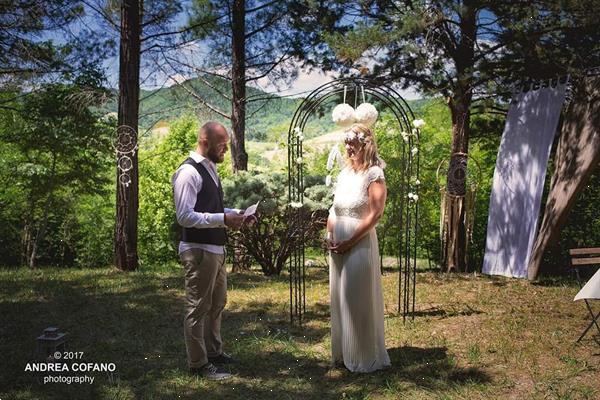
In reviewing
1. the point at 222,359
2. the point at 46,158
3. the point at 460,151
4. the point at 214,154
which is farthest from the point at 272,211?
the point at 46,158

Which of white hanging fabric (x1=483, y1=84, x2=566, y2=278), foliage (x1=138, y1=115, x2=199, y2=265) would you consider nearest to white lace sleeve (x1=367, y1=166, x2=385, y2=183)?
white hanging fabric (x1=483, y1=84, x2=566, y2=278)

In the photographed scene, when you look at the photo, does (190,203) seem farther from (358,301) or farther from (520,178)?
(520,178)

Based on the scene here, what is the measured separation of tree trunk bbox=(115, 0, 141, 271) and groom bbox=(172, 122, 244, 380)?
538 centimetres

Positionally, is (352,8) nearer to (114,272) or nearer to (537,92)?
(537,92)

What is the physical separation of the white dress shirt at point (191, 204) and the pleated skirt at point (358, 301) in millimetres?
918

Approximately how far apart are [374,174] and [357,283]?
0.78 meters

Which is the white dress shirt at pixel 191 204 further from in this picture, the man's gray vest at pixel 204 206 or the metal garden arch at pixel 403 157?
the metal garden arch at pixel 403 157

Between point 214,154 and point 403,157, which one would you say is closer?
point 214,154

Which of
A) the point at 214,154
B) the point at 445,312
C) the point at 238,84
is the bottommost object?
the point at 445,312

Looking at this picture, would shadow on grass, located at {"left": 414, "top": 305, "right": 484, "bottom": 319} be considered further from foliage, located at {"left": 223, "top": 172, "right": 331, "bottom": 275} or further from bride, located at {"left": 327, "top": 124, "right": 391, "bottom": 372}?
foliage, located at {"left": 223, "top": 172, "right": 331, "bottom": 275}

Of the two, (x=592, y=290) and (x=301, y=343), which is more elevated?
(x=592, y=290)

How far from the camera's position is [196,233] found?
11.4ft

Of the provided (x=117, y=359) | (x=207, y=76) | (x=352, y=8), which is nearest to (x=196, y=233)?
(x=117, y=359)

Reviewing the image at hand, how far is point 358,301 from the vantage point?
12.4 ft
